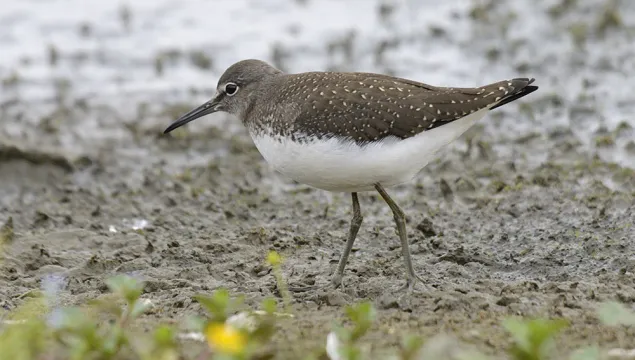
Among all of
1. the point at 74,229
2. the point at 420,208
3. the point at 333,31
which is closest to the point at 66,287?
the point at 74,229

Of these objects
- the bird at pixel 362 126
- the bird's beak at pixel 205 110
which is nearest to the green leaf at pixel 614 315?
the bird at pixel 362 126

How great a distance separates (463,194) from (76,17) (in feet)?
24.9

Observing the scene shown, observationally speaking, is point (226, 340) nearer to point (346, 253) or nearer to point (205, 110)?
point (346, 253)

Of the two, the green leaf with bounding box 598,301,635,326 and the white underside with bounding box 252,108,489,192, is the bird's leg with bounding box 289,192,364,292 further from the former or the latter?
the green leaf with bounding box 598,301,635,326

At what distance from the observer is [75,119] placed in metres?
12.1

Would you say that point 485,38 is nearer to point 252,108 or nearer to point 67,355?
point 252,108

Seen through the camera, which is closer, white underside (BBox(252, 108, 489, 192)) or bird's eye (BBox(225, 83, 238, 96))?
white underside (BBox(252, 108, 489, 192))

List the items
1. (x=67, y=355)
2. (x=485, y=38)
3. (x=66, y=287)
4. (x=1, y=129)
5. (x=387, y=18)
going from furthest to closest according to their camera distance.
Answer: (x=387, y=18) → (x=485, y=38) → (x=1, y=129) → (x=66, y=287) → (x=67, y=355)

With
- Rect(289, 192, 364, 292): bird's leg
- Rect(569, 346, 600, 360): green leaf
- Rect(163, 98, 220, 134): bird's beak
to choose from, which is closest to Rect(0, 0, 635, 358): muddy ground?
Rect(289, 192, 364, 292): bird's leg

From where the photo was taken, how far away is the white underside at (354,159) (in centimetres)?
683

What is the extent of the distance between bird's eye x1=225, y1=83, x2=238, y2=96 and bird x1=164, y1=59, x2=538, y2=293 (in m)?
0.72

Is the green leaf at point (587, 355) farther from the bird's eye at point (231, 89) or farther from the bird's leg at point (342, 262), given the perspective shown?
the bird's eye at point (231, 89)

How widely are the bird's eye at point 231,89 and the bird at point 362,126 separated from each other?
0.72 m

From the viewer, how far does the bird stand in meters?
6.86
